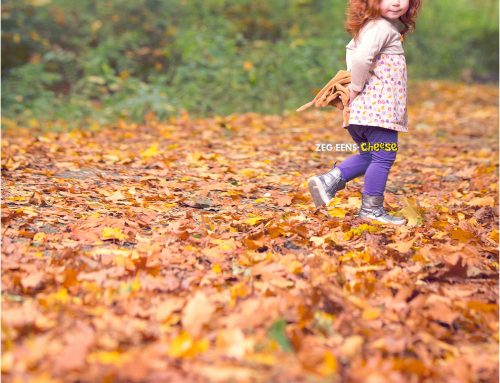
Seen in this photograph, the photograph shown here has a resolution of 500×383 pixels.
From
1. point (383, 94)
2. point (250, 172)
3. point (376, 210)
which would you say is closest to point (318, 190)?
point (376, 210)

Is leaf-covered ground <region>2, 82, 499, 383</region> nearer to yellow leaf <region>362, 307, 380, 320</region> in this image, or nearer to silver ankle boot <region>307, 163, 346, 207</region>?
yellow leaf <region>362, 307, 380, 320</region>

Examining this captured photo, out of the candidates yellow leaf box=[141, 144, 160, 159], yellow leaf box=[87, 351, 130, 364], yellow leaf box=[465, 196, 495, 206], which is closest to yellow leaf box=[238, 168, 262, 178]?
yellow leaf box=[141, 144, 160, 159]

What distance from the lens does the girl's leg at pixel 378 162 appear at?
423cm

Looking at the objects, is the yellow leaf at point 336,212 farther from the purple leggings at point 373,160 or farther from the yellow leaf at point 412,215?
the yellow leaf at point 412,215

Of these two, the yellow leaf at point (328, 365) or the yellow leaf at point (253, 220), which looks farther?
the yellow leaf at point (253, 220)

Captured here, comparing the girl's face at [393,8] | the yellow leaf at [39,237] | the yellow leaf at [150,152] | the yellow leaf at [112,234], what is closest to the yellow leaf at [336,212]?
the girl's face at [393,8]

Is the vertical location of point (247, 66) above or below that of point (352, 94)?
below

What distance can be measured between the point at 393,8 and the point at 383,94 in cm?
50

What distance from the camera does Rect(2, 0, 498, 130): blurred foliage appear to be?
10.2 m

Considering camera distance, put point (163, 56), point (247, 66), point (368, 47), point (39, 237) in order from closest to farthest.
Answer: point (39, 237) → point (368, 47) → point (247, 66) → point (163, 56)

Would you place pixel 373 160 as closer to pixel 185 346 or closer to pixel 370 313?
pixel 370 313

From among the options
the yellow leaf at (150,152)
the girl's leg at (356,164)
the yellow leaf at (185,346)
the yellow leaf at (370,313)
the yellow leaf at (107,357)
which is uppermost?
the girl's leg at (356,164)

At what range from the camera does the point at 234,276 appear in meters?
3.18

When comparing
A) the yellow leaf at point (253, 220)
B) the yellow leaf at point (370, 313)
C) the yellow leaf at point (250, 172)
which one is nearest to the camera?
the yellow leaf at point (370, 313)
